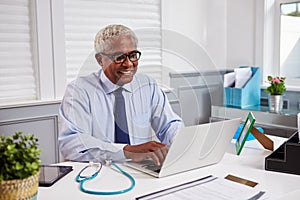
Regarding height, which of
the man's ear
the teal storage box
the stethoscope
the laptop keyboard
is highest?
the man's ear

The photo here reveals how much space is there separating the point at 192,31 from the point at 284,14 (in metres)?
0.78

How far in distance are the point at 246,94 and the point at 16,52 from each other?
5.80ft

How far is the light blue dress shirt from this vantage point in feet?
4.67

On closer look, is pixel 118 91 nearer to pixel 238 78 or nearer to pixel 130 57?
pixel 130 57

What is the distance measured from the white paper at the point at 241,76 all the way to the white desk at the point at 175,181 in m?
1.69

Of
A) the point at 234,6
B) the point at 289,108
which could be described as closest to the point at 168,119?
the point at 289,108

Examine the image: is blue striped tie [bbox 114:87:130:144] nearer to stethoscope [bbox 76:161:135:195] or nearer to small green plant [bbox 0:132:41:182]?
stethoscope [bbox 76:161:135:195]

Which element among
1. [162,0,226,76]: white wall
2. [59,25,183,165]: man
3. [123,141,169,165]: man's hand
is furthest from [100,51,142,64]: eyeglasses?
[162,0,226,76]: white wall

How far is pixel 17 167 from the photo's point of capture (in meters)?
0.83

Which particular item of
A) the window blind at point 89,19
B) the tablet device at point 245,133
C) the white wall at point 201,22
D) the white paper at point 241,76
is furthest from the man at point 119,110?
the white paper at point 241,76

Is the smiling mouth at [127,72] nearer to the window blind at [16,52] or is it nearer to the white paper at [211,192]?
the white paper at [211,192]

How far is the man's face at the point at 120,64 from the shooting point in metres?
1.38

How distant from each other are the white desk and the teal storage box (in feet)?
5.31

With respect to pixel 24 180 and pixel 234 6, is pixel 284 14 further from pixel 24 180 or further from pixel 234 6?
pixel 24 180
